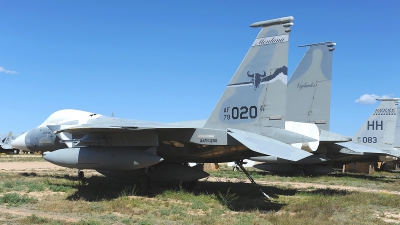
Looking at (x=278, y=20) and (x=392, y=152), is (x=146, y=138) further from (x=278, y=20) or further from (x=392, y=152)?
(x=392, y=152)

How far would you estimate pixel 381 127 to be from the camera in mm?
24500

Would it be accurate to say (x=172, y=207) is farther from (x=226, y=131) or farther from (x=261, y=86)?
(x=261, y=86)

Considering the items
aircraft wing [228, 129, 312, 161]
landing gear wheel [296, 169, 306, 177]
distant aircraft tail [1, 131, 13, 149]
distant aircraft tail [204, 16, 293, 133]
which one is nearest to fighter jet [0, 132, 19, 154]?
distant aircraft tail [1, 131, 13, 149]

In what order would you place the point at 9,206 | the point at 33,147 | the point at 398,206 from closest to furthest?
the point at 9,206 → the point at 398,206 → the point at 33,147

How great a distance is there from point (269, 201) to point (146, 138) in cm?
419

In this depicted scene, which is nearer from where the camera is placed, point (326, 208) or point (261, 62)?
point (326, 208)

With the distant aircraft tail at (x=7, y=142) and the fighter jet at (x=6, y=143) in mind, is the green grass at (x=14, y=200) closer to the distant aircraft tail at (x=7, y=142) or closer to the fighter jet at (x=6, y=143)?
the fighter jet at (x=6, y=143)

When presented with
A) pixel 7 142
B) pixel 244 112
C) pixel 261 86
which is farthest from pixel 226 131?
pixel 7 142

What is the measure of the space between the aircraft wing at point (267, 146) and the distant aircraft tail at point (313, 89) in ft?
24.6

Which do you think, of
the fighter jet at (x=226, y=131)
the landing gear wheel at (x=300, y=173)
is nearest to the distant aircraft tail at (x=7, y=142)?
the landing gear wheel at (x=300, y=173)

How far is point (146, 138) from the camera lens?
1172cm

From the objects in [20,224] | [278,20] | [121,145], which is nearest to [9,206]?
A: [20,224]

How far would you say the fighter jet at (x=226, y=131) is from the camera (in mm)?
10773

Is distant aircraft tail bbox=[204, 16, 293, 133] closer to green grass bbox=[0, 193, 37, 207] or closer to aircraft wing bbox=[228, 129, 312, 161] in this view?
aircraft wing bbox=[228, 129, 312, 161]
